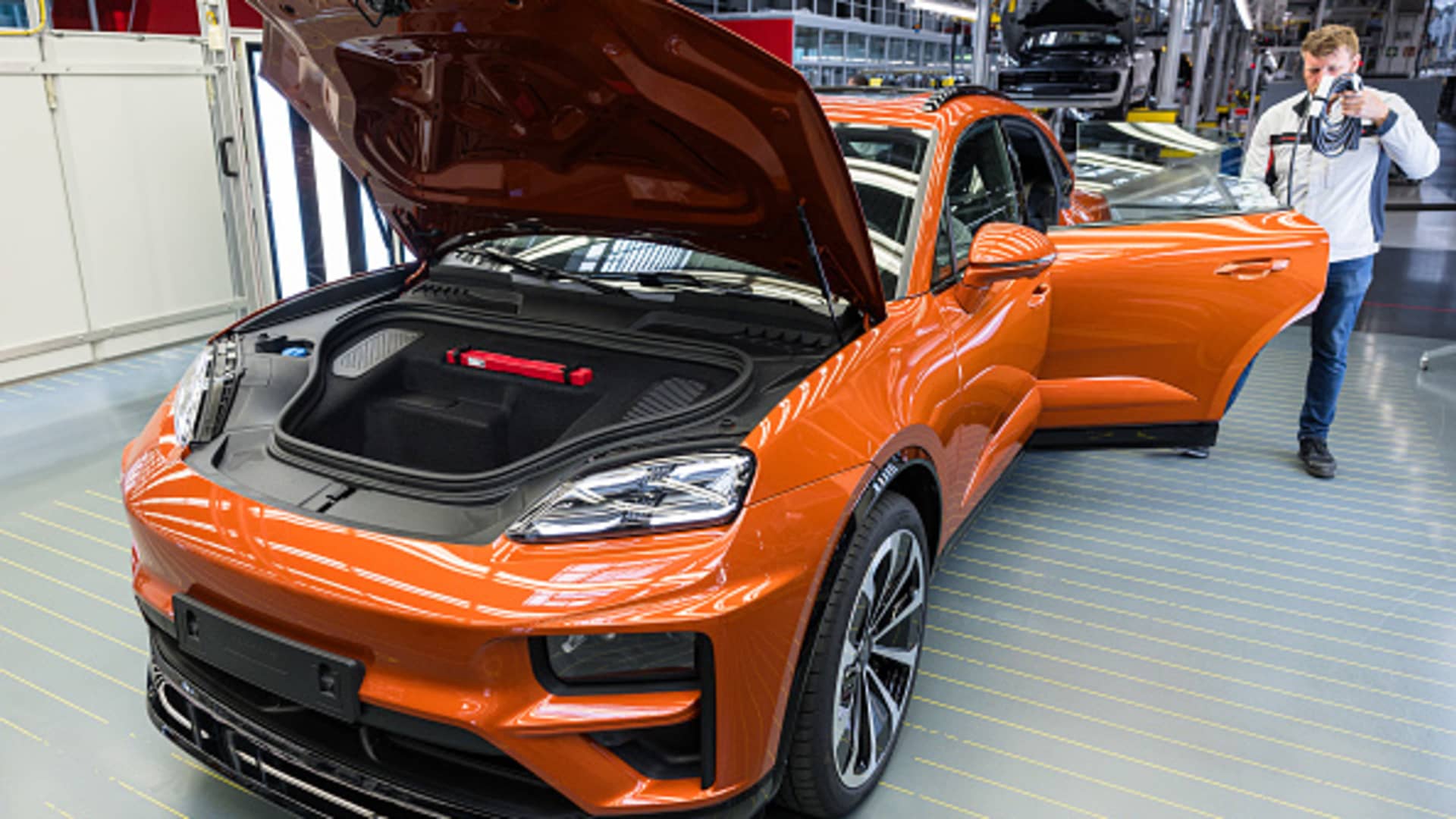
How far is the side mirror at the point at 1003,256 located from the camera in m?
2.27

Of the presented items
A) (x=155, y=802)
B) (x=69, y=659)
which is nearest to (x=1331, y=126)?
(x=155, y=802)

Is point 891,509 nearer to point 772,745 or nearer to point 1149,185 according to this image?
point 772,745

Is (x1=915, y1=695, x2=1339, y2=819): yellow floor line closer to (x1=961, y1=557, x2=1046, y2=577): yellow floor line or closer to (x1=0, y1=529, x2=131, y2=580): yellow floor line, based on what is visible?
(x1=961, y1=557, x2=1046, y2=577): yellow floor line

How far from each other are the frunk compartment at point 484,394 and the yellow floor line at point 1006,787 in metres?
1.03

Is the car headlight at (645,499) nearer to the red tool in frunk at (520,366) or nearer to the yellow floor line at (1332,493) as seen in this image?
the red tool in frunk at (520,366)

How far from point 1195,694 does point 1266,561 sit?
3.21 ft

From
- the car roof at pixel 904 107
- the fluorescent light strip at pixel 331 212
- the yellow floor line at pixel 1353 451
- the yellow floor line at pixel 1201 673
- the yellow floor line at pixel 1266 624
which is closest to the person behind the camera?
the yellow floor line at pixel 1201 673

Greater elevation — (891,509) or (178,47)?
(178,47)

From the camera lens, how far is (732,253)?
2.12 meters

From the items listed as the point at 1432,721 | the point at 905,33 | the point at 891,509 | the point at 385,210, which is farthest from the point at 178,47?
the point at 905,33

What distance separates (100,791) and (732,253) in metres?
1.80

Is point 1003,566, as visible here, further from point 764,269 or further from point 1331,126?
point 1331,126

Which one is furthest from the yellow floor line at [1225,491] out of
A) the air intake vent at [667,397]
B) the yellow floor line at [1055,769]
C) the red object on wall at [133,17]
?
the red object on wall at [133,17]

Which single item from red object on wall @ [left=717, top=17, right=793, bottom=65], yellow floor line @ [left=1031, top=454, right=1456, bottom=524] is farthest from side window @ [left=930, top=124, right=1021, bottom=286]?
red object on wall @ [left=717, top=17, right=793, bottom=65]
